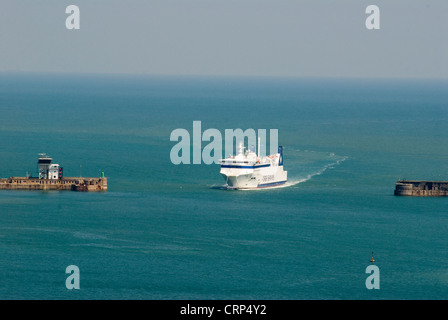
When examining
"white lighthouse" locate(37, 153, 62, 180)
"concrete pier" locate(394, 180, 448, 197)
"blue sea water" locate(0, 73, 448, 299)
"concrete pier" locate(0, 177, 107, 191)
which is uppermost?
"white lighthouse" locate(37, 153, 62, 180)

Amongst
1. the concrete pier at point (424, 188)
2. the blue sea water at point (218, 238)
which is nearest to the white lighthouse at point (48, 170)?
the blue sea water at point (218, 238)

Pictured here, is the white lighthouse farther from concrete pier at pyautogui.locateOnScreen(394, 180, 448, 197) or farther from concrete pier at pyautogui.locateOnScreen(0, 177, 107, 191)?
concrete pier at pyautogui.locateOnScreen(394, 180, 448, 197)

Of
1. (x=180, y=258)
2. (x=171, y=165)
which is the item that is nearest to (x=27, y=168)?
(x=171, y=165)

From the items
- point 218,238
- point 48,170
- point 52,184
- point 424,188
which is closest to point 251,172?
point 424,188

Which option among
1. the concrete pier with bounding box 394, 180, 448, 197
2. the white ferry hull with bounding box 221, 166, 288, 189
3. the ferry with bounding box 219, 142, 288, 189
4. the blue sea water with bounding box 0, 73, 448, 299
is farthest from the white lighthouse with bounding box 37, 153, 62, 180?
the concrete pier with bounding box 394, 180, 448, 197

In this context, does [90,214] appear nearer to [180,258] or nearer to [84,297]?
[180,258]

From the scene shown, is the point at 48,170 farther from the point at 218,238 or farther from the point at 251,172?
the point at 218,238
